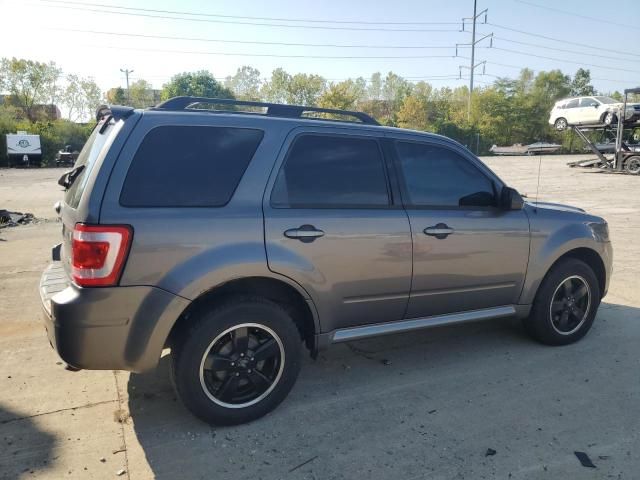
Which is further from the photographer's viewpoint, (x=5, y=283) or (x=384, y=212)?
(x=5, y=283)

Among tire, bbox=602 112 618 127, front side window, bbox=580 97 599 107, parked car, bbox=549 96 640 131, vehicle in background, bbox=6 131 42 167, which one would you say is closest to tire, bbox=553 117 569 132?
parked car, bbox=549 96 640 131

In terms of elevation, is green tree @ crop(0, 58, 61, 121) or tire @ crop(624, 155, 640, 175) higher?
green tree @ crop(0, 58, 61, 121)

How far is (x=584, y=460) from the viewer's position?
280cm

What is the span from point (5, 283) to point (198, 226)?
456 centimetres

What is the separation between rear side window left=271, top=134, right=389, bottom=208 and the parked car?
81.5ft

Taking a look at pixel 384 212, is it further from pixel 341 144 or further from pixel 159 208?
pixel 159 208

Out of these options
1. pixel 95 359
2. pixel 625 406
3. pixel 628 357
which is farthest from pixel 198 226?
pixel 628 357

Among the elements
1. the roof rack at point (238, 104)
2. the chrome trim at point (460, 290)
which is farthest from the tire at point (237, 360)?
the roof rack at point (238, 104)

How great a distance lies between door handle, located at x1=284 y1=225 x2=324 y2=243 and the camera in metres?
3.10

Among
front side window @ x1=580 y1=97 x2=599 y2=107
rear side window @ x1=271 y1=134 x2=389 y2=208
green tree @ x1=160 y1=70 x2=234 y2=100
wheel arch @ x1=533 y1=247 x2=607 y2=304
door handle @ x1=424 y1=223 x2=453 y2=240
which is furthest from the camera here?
green tree @ x1=160 y1=70 x2=234 y2=100

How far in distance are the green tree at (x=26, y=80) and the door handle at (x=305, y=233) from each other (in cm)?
7236

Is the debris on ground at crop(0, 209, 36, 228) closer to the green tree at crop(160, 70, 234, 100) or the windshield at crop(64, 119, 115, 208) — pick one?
the windshield at crop(64, 119, 115, 208)

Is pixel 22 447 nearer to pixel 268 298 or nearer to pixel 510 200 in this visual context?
pixel 268 298

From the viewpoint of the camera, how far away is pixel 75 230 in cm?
273
